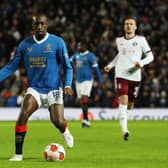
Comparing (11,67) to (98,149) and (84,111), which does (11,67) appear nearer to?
(98,149)

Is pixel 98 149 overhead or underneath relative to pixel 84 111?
underneath

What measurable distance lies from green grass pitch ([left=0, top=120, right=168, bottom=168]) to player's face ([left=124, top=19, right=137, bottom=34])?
88.1 inches

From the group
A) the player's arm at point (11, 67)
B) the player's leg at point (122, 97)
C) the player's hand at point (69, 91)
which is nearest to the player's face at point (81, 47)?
the player's leg at point (122, 97)

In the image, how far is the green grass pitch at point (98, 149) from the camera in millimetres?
9750

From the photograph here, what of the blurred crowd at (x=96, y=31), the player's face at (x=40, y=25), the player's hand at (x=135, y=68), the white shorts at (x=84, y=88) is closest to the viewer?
the player's face at (x=40, y=25)

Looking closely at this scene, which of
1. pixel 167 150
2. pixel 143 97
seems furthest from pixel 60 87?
pixel 143 97

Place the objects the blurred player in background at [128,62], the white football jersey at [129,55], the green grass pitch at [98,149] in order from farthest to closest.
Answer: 1. the white football jersey at [129,55]
2. the blurred player in background at [128,62]
3. the green grass pitch at [98,149]

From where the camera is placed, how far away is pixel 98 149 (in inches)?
486

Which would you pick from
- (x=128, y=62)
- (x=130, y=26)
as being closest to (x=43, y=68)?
(x=130, y=26)

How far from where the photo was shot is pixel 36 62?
10375mm

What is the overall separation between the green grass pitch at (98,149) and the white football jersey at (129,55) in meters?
1.36

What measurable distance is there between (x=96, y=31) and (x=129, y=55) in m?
14.1

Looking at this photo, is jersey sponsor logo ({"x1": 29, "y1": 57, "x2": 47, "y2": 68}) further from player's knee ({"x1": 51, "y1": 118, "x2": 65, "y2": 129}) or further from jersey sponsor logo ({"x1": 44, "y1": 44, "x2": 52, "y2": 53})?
player's knee ({"x1": 51, "y1": 118, "x2": 65, "y2": 129})

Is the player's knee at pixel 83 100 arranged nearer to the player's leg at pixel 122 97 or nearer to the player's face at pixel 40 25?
the player's leg at pixel 122 97
